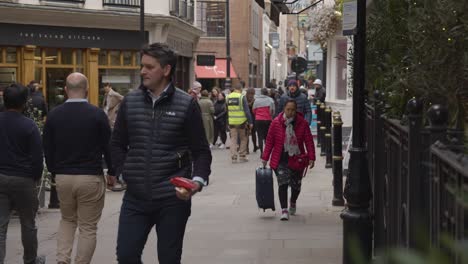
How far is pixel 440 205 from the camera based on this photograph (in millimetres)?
3057

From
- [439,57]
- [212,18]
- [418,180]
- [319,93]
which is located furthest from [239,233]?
[212,18]

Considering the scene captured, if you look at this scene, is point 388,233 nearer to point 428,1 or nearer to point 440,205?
point 428,1

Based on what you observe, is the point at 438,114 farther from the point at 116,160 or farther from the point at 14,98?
the point at 14,98

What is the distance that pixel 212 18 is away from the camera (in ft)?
158

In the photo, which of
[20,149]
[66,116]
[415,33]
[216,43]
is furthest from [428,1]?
[216,43]

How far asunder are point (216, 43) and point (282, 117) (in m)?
39.6

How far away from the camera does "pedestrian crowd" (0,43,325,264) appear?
4.78 m

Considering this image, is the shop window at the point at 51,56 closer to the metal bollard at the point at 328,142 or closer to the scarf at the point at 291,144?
the metal bollard at the point at 328,142

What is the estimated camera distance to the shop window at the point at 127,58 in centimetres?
2942

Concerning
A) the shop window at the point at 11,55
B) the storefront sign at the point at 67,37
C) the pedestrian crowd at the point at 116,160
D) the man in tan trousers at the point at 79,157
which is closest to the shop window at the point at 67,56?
the storefront sign at the point at 67,37

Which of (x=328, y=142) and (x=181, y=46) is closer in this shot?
(x=328, y=142)

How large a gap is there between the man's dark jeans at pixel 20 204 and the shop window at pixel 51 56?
20882mm

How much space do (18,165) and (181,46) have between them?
92.2 ft

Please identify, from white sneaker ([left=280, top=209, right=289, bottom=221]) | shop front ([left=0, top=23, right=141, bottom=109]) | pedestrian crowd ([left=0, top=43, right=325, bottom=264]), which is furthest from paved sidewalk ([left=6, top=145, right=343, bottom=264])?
shop front ([left=0, top=23, right=141, bottom=109])
